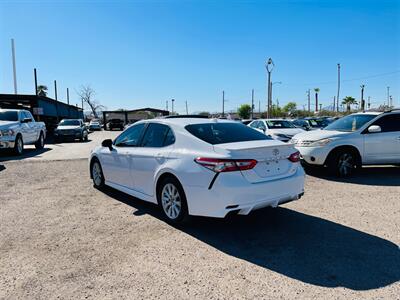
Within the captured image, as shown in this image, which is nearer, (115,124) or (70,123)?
(70,123)

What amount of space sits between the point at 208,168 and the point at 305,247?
1.49m

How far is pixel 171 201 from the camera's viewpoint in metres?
4.62

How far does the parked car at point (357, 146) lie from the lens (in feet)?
26.7

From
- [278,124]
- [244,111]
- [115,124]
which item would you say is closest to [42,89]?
[115,124]

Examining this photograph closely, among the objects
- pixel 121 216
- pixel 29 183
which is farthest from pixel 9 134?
pixel 121 216

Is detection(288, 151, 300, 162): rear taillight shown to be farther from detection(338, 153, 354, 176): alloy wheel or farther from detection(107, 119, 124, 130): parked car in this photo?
detection(107, 119, 124, 130): parked car

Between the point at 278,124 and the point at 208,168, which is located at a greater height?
the point at 278,124

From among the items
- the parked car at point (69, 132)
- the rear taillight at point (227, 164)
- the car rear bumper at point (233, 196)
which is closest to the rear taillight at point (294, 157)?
the car rear bumper at point (233, 196)

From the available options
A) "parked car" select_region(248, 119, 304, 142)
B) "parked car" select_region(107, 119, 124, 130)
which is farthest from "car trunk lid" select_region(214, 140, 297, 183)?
"parked car" select_region(107, 119, 124, 130)

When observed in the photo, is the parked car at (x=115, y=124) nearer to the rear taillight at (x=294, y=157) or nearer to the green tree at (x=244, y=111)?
the rear taillight at (x=294, y=157)

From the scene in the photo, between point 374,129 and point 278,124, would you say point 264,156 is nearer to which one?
point 374,129

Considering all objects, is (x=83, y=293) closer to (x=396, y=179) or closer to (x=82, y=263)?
(x=82, y=263)

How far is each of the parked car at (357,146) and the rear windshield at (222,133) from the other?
3752 millimetres

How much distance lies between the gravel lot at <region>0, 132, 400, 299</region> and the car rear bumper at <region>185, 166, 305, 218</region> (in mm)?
439
